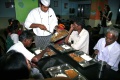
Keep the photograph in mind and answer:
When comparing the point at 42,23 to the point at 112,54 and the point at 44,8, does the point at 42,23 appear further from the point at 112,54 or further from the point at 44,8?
the point at 112,54

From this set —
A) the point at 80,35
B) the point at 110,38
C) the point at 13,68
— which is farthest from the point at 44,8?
the point at 13,68

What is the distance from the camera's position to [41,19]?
239 cm

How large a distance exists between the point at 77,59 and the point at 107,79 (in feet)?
1.78

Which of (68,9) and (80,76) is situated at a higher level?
(68,9)

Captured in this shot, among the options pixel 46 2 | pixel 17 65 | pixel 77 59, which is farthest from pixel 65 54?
pixel 17 65

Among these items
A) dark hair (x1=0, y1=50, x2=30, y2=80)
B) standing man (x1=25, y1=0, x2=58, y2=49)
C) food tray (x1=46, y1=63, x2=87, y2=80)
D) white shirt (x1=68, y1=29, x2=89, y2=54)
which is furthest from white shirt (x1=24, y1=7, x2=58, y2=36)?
dark hair (x1=0, y1=50, x2=30, y2=80)

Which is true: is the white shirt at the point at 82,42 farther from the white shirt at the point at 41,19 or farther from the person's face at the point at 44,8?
the person's face at the point at 44,8

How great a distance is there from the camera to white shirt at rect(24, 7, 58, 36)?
232 cm

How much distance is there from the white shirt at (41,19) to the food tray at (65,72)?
1.01 m

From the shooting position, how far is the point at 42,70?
1.52 metres

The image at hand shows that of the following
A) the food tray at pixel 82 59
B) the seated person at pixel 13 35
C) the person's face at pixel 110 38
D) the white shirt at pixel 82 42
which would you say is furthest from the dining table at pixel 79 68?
the seated person at pixel 13 35

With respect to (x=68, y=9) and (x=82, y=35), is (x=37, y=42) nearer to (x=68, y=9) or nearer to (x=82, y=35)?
(x=82, y=35)

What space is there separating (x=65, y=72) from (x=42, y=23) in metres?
1.26

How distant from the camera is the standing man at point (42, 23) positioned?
2300mm
